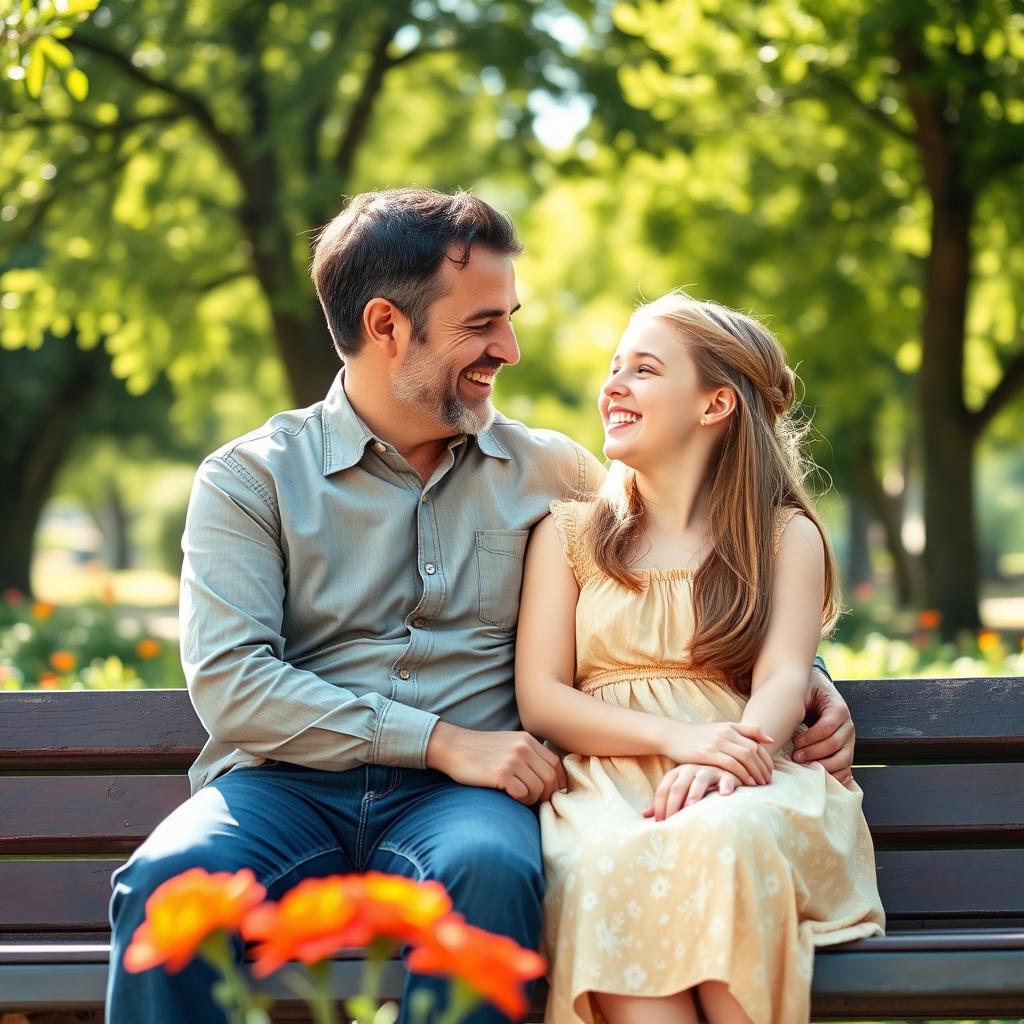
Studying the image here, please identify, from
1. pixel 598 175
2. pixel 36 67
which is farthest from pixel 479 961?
pixel 598 175

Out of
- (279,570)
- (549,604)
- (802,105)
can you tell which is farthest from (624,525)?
(802,105)

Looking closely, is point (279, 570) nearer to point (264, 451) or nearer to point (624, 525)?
point (264, 451)

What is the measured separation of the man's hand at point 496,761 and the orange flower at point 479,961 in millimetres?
1545

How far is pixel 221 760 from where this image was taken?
314 centimetres

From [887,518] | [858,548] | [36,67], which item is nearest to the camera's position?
[36,67]

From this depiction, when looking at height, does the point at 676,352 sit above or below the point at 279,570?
above

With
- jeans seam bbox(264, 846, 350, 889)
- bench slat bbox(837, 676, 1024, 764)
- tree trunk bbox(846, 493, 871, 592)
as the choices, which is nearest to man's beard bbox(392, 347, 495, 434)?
jeans seam bbox(264, 846, 350, 889)

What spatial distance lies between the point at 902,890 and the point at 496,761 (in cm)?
99

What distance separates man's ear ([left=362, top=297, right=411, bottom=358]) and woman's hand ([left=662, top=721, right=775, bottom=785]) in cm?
109

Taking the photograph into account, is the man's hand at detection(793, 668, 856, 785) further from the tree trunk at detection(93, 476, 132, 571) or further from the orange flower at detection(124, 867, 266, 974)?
the tree trunk at detection(93, 476, 132, 571)

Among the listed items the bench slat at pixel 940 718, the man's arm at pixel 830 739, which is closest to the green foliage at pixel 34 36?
the man's arm at pixel 830 739

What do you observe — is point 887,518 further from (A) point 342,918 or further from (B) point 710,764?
(A) point 342,918

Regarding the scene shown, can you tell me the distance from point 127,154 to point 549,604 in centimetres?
812

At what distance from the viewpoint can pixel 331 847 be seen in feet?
9.69
